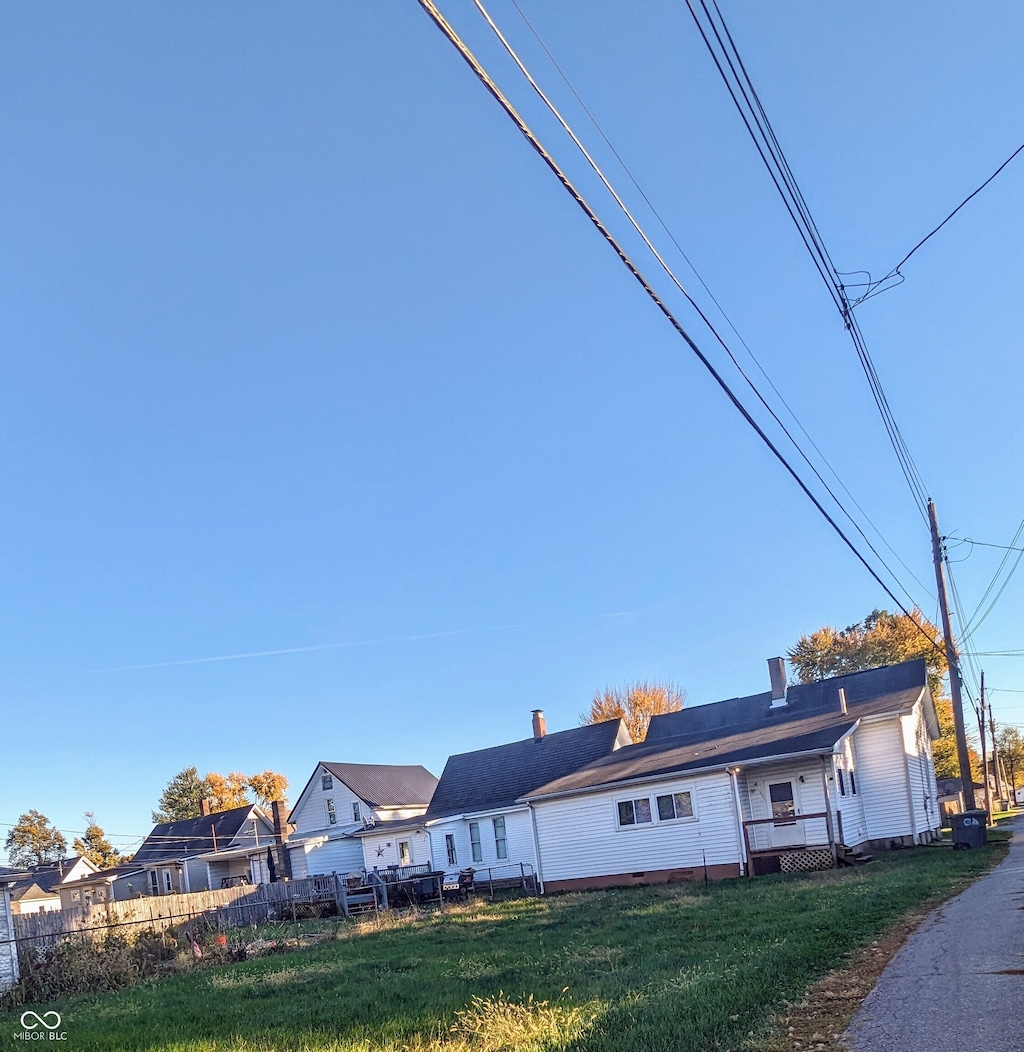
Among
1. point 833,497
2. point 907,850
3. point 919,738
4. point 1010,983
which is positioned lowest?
point 907,850

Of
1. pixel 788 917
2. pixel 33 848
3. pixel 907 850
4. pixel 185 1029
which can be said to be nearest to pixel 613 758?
pixel 907 850

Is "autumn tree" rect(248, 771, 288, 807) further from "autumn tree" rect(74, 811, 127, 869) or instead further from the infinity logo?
the infinity logo

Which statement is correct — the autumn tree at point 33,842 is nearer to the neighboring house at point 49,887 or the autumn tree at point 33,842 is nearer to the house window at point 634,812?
the neighboring house at point 49,887

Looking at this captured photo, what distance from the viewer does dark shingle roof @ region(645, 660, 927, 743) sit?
2894 cm

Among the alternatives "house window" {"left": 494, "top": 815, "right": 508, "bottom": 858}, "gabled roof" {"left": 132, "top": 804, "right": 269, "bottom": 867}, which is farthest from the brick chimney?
"gabled roof" {"left": 132, "top": 804, "right": 269, "bottom": 867}

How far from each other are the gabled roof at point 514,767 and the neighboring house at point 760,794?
450 centimetres

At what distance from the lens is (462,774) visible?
130 feet

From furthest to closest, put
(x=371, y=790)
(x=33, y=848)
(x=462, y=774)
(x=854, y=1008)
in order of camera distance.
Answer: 1. (x=33, y=848)
2. (x=371, y=790)
3. (x=462, y=774)
4. (x=854, y=1008)

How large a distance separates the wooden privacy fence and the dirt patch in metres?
14.4

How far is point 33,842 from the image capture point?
9262cm

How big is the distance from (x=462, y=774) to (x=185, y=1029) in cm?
3023

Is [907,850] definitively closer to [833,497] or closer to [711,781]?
[711,781]

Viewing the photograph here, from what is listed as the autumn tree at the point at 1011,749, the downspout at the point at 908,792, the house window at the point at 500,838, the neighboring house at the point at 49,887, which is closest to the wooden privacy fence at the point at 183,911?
the house window at the point at 500,838

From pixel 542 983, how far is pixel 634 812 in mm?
17204
